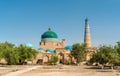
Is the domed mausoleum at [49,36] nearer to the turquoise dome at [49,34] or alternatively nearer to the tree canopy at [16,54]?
the turquoise dome at [49,34]

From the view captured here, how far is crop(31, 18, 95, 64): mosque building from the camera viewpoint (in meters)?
91.1

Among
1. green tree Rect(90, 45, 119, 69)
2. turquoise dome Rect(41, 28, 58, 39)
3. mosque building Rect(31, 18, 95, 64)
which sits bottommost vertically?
green tree Rect(90, 45, 119, 69)

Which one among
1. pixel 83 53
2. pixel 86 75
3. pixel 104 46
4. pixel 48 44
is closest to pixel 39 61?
pixel 48 44

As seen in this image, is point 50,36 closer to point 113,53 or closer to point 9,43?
point 9,43

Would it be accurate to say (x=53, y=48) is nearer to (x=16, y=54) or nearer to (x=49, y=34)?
(x=49, y=34)

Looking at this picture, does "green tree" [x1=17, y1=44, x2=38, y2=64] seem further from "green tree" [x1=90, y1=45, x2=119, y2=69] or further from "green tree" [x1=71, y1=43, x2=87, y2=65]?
"green tree" [x1=90, y1=45, x2=119, y2=69]

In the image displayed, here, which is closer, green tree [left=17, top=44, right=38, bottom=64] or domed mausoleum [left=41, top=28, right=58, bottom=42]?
green tree [left=17, top=44, right=38, bottom=64]

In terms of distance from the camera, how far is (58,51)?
91.7m

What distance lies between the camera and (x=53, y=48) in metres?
103

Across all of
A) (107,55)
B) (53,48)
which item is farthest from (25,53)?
(53,48)

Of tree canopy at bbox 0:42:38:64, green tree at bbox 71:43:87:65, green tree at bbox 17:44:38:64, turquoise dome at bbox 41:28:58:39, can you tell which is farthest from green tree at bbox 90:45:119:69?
turquoise dome at bbox 41:28:58:39

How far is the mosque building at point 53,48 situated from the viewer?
91062 mm

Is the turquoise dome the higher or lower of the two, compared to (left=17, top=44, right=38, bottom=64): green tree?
higher

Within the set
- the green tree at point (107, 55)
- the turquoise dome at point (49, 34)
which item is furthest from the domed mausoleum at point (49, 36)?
the green tree at point (107, 55)
